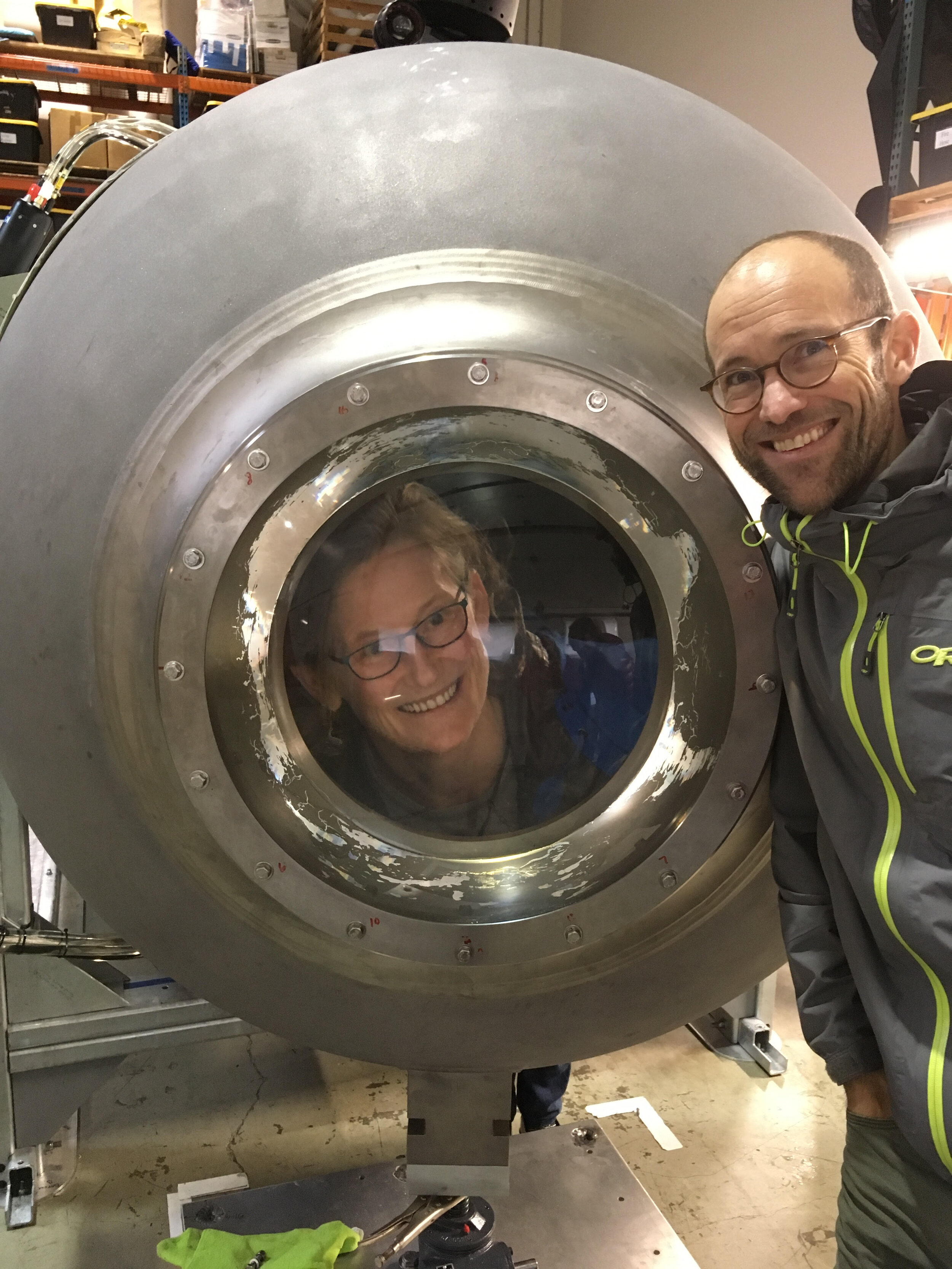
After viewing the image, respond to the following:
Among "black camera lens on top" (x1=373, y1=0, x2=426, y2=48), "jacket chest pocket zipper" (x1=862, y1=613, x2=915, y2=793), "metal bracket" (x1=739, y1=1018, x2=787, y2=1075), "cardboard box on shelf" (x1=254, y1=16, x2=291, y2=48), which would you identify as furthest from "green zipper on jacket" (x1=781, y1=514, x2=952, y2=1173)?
"cardboard box on shelf" (x1=254, y1=16, x2=291, y2=48)

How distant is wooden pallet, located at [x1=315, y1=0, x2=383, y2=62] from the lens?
11.3 ft

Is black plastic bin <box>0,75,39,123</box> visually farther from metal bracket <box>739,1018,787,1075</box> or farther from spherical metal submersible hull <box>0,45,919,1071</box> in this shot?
metal bracket <box>739,1018,787,1075</box>

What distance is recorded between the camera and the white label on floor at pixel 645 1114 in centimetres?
162

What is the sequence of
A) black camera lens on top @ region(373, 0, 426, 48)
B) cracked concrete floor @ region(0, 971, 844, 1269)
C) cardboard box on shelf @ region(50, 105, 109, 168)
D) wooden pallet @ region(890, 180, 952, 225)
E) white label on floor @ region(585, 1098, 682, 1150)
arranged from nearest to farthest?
black camera lens on top @ region(373, 0, 426, 48), cracked concrete floor @ region(0, 971, 844, 1269), white label on floor @ region(585, 1098, 682, 1150), wooden pallet @ region(890, 180, 952, 225), cardboard box on shelf @ region(50, 105, 109, 168)

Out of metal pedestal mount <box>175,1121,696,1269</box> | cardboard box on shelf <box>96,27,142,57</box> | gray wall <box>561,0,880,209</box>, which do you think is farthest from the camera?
cardboard box on shelf <box>96,27,142,57</box>

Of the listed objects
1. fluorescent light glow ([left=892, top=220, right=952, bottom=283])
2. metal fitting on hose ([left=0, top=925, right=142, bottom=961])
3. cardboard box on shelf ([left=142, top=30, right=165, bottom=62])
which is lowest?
metal fitting on hose ([left=0, top=925, right=142, bottom=961])

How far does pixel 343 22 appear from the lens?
3445mm

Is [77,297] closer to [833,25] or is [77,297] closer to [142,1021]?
[142,1021]

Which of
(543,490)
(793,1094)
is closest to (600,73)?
(543,490)

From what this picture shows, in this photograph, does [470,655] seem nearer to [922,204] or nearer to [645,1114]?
[645,1114]

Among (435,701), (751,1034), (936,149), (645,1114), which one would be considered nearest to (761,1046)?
(751,1034)

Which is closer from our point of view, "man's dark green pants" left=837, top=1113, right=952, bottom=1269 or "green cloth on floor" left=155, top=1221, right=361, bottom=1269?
"man's dark green pants" left=837, top=1113, right=952, bottom=1269

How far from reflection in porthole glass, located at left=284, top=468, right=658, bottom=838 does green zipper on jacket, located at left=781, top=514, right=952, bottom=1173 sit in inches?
5.3

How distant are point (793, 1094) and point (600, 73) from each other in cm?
166
